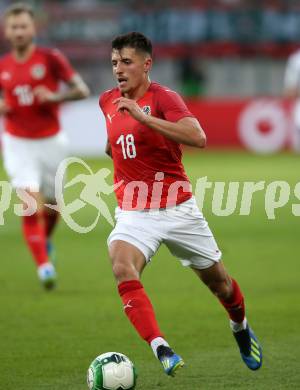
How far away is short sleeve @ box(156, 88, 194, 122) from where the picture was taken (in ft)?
19.6

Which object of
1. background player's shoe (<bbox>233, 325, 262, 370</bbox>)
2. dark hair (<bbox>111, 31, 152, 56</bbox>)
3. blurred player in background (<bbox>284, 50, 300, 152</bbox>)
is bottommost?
blurred player in background (<bbox>284, 50, 300, 152</bbox>)

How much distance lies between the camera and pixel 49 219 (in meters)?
10.7

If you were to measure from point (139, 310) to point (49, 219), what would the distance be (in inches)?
200

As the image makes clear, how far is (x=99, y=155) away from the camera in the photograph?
25.8 meters

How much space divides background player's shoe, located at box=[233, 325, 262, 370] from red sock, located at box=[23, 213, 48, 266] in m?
3.41

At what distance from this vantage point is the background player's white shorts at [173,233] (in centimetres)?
605

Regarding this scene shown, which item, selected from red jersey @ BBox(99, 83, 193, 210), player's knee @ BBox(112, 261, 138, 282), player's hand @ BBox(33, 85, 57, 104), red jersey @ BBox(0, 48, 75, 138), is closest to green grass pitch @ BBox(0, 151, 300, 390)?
player's knee @ BBox(112, 261, 138, 282)

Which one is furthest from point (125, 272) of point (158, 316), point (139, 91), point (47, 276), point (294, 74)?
point (294, 74)

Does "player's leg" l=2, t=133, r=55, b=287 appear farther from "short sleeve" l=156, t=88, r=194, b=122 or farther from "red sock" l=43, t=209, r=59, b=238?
"short sleeve" l=156, t=88, r=194, b=122

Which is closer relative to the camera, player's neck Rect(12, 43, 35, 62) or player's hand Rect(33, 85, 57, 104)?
player's hand Rect(33, 85, 57, 104)

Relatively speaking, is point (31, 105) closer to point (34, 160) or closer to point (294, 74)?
point (34, 160)

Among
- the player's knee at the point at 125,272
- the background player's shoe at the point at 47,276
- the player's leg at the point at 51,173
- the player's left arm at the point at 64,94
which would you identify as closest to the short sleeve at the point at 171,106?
the player's knee at the point at 125,272

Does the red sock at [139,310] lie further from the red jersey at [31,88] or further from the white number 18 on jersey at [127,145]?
the red jersey at [31,88]

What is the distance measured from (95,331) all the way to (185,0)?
77.0 ft
